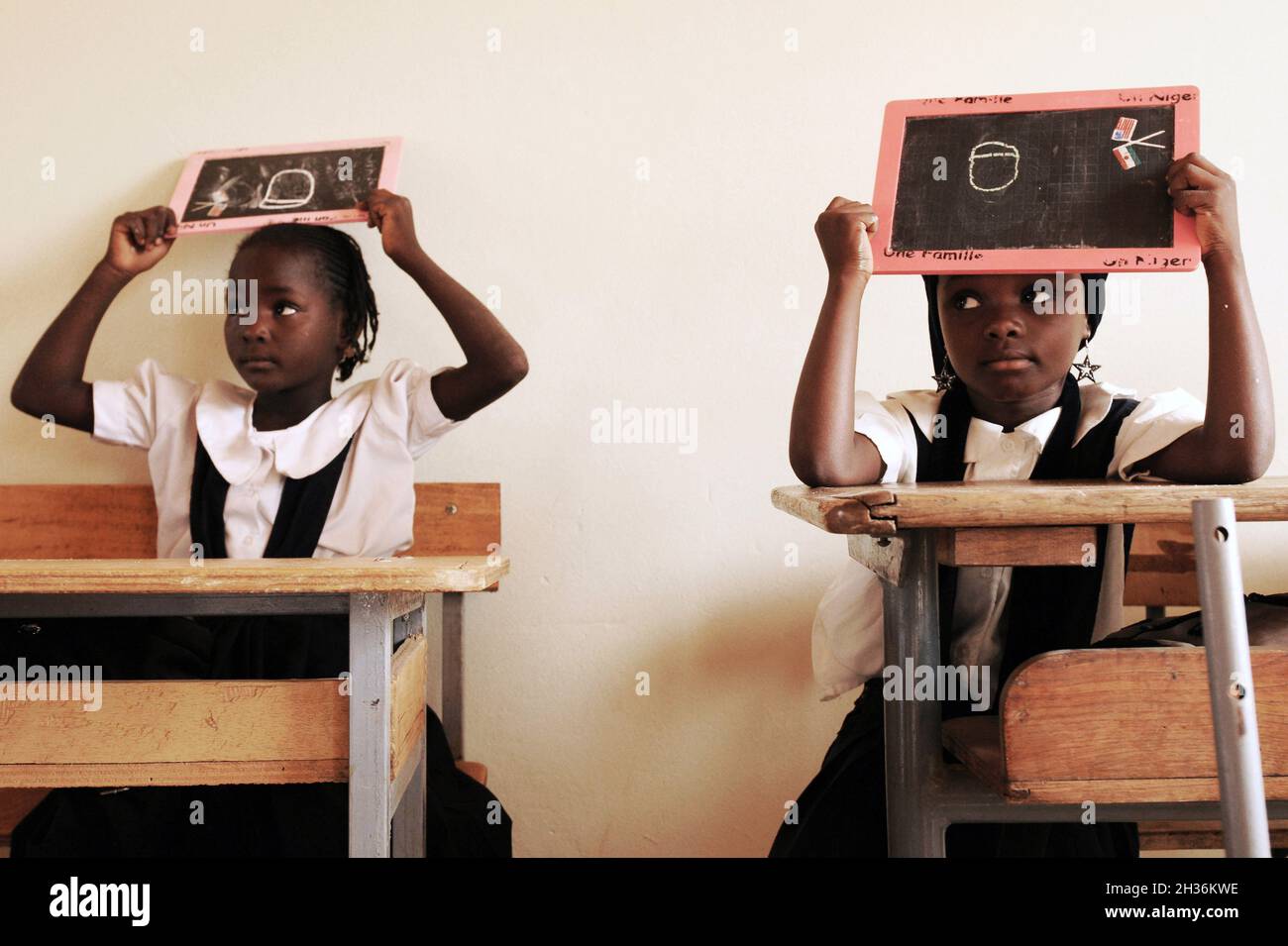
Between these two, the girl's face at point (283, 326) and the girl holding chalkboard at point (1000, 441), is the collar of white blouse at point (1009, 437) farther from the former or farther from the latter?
the girl's face at point (283, 326)

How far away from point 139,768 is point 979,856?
93 cm

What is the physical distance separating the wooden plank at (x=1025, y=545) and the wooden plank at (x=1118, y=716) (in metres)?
0.09

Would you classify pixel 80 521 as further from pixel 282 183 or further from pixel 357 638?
pixel 357 638

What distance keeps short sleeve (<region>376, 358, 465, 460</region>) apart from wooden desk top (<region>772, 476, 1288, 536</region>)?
93 cm

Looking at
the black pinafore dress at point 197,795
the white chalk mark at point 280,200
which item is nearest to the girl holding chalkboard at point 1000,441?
the black pinafore dress at point 197,795

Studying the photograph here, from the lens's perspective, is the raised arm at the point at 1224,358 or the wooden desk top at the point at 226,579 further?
the raised arm at the point at 1224,358

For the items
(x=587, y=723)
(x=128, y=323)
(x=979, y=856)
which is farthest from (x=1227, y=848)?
(x=128, y=323)

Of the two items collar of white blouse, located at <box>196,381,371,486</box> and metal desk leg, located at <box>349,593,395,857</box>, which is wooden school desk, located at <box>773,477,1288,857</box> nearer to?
metal desk leg, located at <box>349,593,395,857</box>

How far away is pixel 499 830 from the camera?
1.59 metres

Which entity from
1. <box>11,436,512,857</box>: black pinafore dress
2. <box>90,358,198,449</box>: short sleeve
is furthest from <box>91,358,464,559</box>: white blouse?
<box>11,436,512,857</box>: black pinafore dress

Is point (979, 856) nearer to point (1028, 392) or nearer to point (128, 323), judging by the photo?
point (1028, 392)

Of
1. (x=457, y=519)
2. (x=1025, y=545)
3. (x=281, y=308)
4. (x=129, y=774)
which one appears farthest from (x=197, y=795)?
(x=1025, y=545)

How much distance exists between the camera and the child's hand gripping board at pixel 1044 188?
1210mm

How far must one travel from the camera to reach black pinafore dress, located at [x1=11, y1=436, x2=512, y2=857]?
1.27 m
